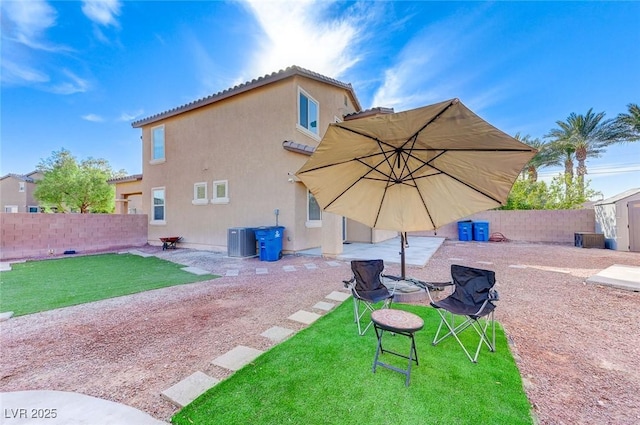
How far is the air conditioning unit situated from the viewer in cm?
1017

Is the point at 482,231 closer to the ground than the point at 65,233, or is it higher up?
closer to the ground

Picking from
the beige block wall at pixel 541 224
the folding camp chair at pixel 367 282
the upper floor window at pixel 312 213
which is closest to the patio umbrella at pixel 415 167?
the folding camp chair at pixel 367 282

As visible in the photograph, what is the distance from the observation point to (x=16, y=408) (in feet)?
7.43

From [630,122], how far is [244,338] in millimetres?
24783

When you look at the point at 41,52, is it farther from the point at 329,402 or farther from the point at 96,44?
the point at 329,402

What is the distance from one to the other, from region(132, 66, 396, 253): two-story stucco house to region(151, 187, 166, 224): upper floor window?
0.18 feet

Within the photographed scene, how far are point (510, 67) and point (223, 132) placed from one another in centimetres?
1423

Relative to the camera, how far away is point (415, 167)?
426cm

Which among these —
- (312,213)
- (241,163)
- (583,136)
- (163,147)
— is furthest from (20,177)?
(583,136)

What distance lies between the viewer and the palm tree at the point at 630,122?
50.6 ft

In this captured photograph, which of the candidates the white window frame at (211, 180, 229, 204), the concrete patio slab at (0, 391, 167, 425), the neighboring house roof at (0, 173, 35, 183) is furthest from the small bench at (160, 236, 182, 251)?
the neighboring house roof at (0, 173, 35, 183)

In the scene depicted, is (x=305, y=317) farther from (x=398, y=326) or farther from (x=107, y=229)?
(x=107, y=229)

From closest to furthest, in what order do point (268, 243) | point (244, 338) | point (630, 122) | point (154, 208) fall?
point (244, 338), point (268, 243), point (154, 208), point (630, 122)

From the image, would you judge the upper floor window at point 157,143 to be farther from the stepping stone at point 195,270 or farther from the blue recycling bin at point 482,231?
the blue recycling bin at point 482,231
